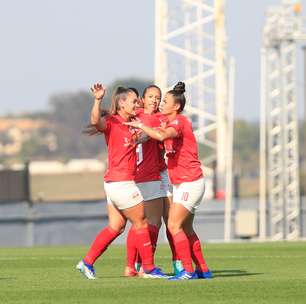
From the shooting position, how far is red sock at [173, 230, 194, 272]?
15.5m

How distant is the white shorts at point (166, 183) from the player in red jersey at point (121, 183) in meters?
0.74

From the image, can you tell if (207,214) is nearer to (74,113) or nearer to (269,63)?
(269,63)

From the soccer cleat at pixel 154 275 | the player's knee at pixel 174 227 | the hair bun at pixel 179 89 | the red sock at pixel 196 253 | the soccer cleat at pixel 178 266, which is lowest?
the soccer cleat at pixel 154 275

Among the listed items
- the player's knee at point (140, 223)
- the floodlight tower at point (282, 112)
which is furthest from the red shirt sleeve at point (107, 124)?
the floodlight tower at point (282, 112)

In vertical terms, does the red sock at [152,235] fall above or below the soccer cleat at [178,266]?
above

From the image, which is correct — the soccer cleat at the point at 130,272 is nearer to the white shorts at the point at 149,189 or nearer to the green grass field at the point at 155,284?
the green grass field at the point at 155,284

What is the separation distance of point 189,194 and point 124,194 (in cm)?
69

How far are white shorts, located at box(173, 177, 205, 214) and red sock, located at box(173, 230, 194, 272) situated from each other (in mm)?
313

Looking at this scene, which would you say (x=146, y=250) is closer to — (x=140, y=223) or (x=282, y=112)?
(x=140, y=223)

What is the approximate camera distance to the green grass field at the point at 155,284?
1294cm

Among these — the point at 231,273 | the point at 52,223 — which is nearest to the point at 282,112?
the point at 52,223

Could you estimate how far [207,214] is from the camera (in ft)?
149

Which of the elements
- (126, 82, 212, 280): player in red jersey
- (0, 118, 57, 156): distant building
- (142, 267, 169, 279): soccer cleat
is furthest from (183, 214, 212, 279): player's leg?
(0, 118, 57, 156): distant building

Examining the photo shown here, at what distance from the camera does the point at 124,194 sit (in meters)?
15.5
